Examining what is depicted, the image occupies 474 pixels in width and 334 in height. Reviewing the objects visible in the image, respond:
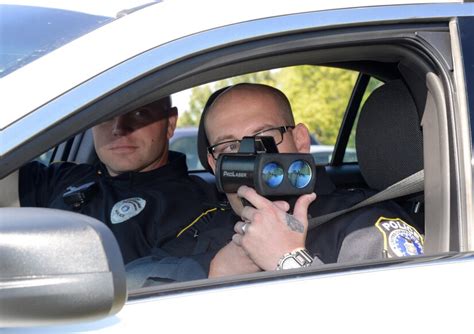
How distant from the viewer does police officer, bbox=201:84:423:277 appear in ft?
6.44

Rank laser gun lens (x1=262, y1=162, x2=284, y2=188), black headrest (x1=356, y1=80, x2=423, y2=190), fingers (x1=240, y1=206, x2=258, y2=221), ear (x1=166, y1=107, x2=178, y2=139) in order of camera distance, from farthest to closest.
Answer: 1. ear (x1=166, y1=107, x2=178, y2=139)
2. black headrest (x1=356, y1=80, x2=423, y2=190)
3. fingers (x1=240, y1=206, x2=258, y2=221)
4. laser gun lens (x1=262, y1=162, x2=284, y2=188)

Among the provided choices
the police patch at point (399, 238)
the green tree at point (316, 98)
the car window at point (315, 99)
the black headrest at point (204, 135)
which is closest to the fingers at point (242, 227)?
the police patch at point (399, 238)

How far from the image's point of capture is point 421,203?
2.38 m

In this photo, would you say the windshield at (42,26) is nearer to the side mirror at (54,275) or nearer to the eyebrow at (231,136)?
the side mirror at (54,275)

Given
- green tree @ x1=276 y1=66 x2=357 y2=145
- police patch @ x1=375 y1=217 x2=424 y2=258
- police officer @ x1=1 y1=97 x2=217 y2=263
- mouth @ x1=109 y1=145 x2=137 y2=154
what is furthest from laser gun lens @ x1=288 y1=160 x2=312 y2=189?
green tree @ x1=276 y1=66 x2=357 y2=145

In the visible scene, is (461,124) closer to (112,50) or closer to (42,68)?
(112,50)

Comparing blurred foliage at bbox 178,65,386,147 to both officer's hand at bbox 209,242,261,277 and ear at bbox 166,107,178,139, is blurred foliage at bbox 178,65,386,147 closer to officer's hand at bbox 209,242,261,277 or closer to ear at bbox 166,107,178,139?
ear at bbox 166,107,178,139

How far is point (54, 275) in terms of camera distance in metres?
1.31

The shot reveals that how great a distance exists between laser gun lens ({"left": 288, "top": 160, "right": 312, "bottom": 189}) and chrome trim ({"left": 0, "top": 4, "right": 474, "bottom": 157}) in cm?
33

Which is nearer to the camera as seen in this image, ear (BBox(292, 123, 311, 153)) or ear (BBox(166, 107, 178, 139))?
ear (BBox(292, 123, 311, 153))

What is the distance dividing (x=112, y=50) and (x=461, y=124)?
73 centimetres

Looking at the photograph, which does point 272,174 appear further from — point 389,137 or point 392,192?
point 389,137

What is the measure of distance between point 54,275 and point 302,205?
31.3 inches

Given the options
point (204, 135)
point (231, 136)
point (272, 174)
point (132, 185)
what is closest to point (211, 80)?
point (272, 174)
